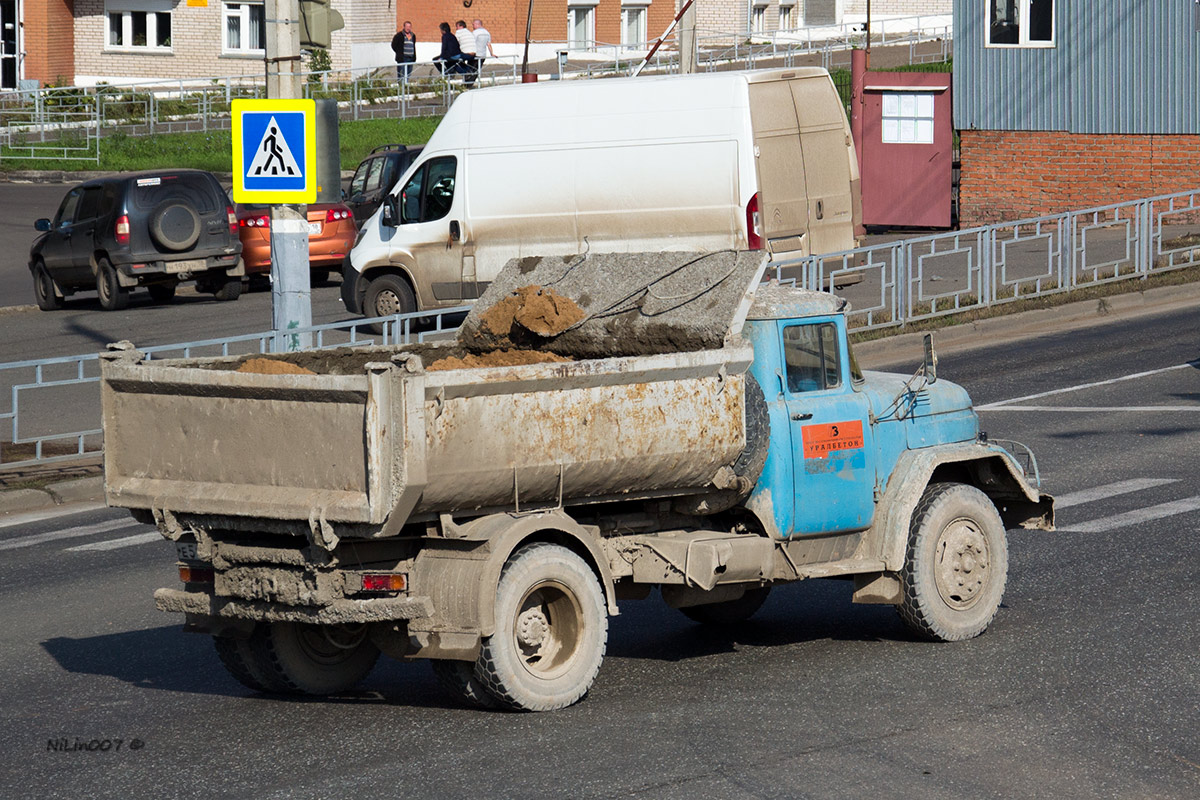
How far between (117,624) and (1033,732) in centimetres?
527

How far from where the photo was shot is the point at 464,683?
7559 millimetres

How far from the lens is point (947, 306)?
2164 cm

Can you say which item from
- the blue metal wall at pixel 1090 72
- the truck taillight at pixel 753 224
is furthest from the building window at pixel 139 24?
the truck taillight at pixel 753 224

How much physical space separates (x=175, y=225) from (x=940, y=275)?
10707mm

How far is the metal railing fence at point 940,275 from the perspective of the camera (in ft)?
61.3

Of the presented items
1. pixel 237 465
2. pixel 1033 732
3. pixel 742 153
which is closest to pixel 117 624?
pixel 237 465

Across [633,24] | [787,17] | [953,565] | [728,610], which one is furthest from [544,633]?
[787,17]

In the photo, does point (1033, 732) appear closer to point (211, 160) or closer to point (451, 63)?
point (211, 160)

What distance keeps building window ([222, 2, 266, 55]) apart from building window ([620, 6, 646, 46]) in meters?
12.9

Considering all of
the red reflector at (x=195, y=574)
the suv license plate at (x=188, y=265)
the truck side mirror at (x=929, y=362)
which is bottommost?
the red reflector at (x=195, y=574)

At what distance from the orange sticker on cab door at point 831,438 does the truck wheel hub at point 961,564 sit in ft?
2.37

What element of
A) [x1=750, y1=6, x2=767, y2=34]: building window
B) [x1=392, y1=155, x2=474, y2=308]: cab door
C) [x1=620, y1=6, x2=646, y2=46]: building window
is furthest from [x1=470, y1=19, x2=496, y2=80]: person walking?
[x1=392, y1=155, x2=474, y2=308]: cab door

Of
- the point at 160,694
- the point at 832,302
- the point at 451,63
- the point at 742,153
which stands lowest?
the point at 160,694

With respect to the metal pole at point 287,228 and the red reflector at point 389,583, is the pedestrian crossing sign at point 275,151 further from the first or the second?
the red reflector at point 389,583
